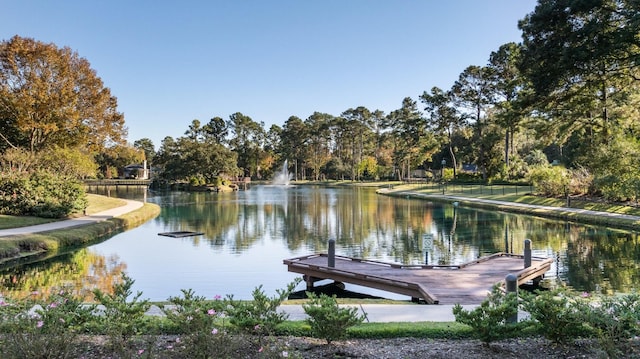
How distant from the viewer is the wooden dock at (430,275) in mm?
8656

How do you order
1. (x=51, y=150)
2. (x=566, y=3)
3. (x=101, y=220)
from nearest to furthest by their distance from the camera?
(x=566, y=3)
(x=101, y=220)
(x=51, y=150)

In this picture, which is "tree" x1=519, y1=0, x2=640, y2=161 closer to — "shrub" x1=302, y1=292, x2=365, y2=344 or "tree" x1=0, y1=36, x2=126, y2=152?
"shrub" x1=302, y1=292, x2=365, y2=344

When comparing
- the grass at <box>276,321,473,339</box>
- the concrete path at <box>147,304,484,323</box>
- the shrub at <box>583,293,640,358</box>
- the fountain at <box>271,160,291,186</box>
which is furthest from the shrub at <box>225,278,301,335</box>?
the fountain at <box>271,160,291,186</box>

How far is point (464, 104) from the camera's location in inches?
2005

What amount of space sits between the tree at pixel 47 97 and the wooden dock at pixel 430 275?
830 inches

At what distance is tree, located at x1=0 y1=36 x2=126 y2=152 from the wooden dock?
69.2 feet

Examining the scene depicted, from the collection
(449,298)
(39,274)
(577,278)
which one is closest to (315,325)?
(449,298)

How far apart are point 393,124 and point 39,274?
62.5 m

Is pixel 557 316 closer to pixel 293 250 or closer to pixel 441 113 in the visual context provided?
pixel 293 250

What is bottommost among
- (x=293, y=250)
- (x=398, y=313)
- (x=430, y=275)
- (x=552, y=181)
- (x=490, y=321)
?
(x=293, y=250)

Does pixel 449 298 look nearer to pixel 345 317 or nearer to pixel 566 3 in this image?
pixel 345 317

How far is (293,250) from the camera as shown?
51.3 ft

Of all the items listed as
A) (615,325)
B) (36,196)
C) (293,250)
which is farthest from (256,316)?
(36,196)

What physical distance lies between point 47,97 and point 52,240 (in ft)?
42.1
